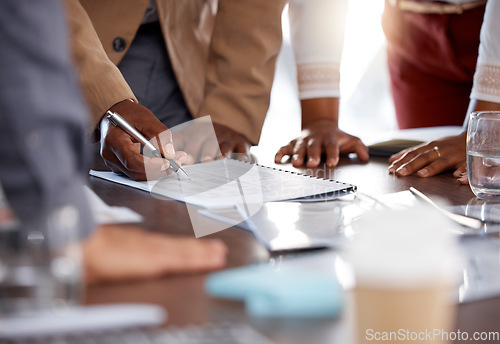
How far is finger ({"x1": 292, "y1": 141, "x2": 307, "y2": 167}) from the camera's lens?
1.26 m

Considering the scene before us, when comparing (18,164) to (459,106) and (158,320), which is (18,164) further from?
(459,106)

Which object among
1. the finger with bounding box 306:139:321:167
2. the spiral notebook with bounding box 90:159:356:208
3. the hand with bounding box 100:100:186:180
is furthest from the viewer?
the finger with bounding box 306:139:321:167

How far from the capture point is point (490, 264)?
570 millimetres

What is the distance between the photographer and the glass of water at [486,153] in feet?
3.02

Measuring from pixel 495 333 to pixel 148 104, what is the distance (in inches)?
51.6

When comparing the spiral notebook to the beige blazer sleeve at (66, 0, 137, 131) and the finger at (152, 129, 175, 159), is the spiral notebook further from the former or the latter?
the beige blazer sleeve at (66, 0, 137, 131)

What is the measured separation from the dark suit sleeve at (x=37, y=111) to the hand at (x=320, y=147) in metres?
0.84

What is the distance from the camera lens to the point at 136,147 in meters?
1.04

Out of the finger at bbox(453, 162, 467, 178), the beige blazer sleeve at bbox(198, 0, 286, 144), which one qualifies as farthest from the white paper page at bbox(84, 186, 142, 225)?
the beige blazer sleeve at bbox(198, 0, 286, 144)

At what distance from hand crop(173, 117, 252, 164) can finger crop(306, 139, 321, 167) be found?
145mm

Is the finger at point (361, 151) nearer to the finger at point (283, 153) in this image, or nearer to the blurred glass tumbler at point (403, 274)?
the finger at point (283, 153)

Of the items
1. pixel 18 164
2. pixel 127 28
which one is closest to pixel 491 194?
pixel 18 164

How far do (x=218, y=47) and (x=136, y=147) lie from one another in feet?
2.12

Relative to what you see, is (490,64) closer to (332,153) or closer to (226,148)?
(332,153)
